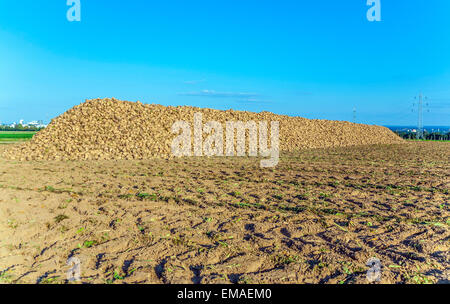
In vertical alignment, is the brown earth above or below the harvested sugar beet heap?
below

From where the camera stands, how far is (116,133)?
682 inches

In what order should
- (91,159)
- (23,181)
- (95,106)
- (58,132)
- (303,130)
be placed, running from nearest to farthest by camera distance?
1. (23,181)
2. (91,159)
3. (58,132)
4. (95,106)
5. (303,130)

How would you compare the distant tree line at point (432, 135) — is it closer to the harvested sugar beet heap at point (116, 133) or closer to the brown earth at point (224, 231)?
the harvested sugar beet heap at point (116, 133)

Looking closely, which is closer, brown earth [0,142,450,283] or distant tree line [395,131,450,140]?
brown earth [0,142,450,283]

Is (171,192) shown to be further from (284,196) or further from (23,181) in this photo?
(23,181)

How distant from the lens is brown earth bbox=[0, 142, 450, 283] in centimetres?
335

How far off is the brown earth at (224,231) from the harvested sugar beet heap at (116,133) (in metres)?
7.27

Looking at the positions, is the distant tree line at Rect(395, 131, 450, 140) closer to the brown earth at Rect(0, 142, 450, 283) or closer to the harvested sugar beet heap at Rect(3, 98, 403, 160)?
the harvested sugar beet heap at Rect(3, 98, 403, 160)

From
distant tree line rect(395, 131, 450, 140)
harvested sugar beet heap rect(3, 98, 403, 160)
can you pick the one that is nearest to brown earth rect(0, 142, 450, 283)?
harvested sugar beet heap rect(3, 98, 403, 160)

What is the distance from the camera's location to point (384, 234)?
4480mm

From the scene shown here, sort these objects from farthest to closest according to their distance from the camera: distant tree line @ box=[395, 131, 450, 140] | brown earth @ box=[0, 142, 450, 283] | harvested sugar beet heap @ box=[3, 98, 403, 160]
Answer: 1. distant tree line @ box=[395, 131, 450, 140]
2. harvested sugar beet heap @ box=[3, 98, 403, 160]
3. brown earth @ box=[0, 142, 450, 283]

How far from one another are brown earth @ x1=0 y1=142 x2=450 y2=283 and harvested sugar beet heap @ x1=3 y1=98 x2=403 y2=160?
7.27m
